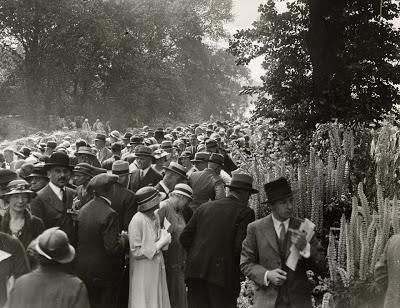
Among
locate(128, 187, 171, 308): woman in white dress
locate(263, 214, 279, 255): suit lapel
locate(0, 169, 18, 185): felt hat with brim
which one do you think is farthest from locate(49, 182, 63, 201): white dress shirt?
locate(263, 214, 279, 255): suit lapel

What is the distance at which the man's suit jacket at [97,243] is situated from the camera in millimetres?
6754

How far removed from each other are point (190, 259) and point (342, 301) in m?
1.79

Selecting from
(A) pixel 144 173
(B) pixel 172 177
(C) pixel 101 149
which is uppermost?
(C) pixel 101 149

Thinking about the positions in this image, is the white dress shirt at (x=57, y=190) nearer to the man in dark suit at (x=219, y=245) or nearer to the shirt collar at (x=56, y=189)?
the shirt collar at (x=56, y=189)

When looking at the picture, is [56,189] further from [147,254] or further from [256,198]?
[256,198]

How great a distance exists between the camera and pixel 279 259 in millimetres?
5363

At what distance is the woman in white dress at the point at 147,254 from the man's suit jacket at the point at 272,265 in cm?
176

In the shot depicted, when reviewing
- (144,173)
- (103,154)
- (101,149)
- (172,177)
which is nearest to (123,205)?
(172,177)

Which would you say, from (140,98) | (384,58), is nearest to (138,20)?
(140,98)

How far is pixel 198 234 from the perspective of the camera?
679cm

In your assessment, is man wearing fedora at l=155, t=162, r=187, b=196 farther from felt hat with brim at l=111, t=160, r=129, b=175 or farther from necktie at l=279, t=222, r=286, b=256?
necktie at l=279, t=222, r=286, b=256

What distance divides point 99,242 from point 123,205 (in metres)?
1.30

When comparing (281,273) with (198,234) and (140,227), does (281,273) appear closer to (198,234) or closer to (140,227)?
(198,234)

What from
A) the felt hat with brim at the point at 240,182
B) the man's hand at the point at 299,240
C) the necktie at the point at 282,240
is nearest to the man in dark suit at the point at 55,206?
the felt hat with brim at the point at 240,182
